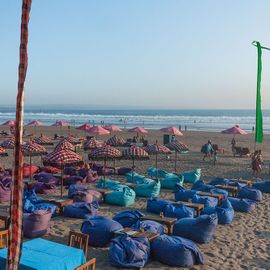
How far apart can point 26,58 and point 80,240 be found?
5.92 metres

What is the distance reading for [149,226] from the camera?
9.09 meters

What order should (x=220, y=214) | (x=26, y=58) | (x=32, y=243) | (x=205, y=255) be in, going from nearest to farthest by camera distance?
(x=26, y=58) → (x=32, y=243) → (x=205, y=255) → (x=220, y=214)

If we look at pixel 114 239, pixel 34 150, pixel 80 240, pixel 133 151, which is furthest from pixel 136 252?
pixel 34 150

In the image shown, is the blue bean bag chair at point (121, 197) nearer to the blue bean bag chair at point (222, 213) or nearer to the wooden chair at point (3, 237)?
the blue bean bag chair at point (222, 213)

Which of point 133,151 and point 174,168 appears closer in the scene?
point 133,151

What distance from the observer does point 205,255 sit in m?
8.73

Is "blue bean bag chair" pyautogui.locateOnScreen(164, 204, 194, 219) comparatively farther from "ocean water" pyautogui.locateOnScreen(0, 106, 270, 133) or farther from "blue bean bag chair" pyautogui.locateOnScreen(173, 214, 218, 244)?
"ocean water" pyautogui.locateOnScreen(0, 106, 270, 133)

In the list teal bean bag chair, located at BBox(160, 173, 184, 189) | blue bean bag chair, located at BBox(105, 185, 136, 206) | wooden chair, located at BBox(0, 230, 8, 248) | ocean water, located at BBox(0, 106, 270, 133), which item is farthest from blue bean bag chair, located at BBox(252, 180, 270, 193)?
ocean water, located at BBox(0, 106, 270, 133)

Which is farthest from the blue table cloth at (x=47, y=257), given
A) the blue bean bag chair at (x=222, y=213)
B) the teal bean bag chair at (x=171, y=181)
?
the teal bean bag chair at (x=171, y=181)

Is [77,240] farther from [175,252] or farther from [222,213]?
[222,213]

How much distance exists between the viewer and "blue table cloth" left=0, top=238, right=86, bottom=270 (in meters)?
5.76

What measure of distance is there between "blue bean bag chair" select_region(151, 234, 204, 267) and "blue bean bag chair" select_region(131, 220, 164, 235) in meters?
0.76

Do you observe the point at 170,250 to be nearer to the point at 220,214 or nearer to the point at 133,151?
the point at 220,214

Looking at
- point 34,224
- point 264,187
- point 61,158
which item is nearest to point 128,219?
point 34,224
